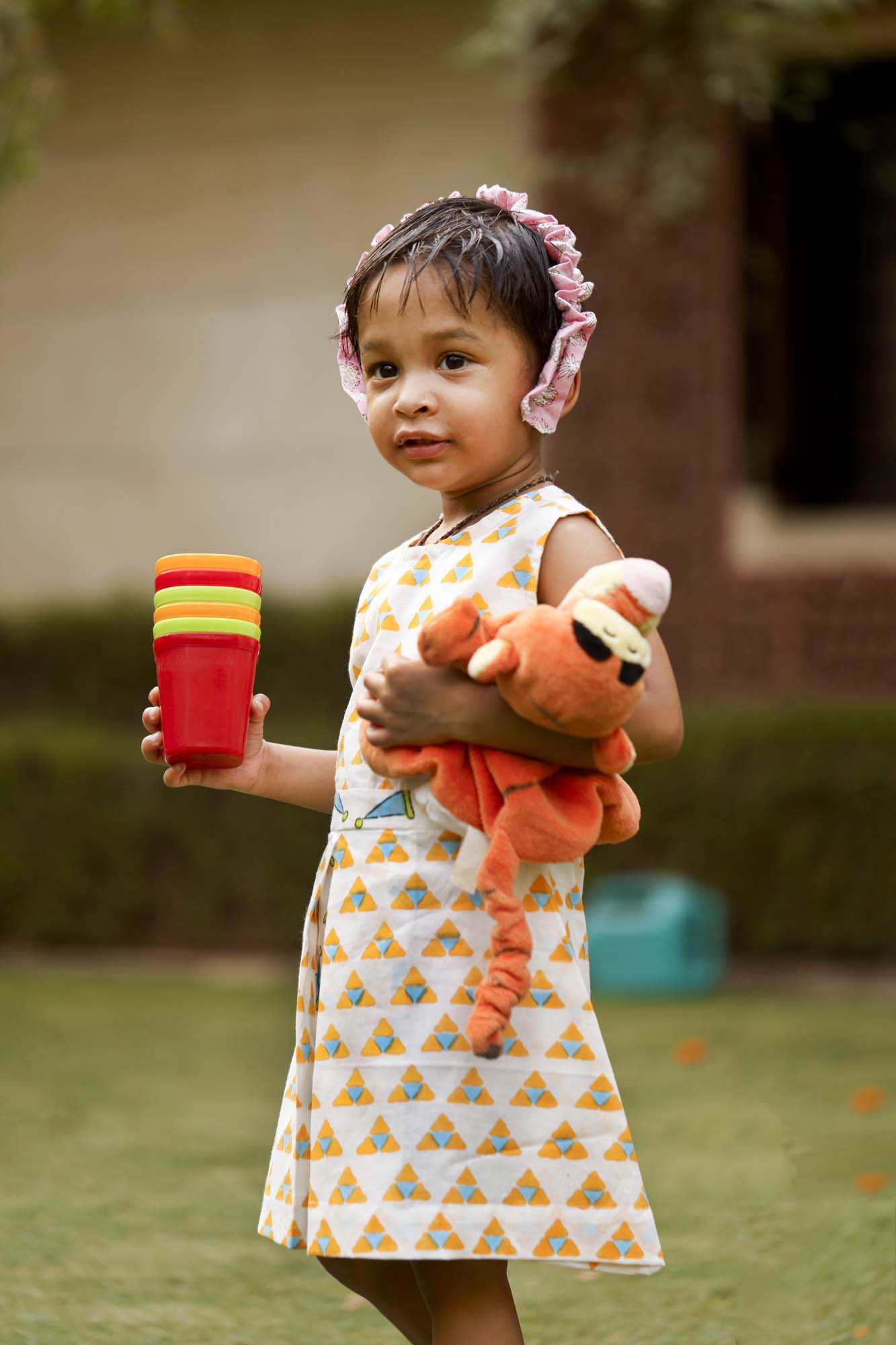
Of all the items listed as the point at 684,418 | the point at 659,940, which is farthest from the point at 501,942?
the point at 684,418

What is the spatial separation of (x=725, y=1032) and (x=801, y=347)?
327 cm

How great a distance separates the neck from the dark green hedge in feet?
15.2

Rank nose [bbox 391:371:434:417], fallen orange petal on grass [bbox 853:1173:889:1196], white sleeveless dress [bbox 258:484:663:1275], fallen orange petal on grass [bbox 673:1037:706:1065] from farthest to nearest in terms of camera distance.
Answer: fallen orange petal on grass [bbox 673:1037:706:1065] < fallen orange petal on grass [bbox 853:1173:889:1196] < nose [bbox 391:371:434:417] < white sleeveless dress [bbox 258:484:663:1275]

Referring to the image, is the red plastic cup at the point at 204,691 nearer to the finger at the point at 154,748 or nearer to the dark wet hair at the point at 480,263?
the finger at the point at 154,748

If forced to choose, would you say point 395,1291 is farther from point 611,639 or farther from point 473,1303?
point 611,639

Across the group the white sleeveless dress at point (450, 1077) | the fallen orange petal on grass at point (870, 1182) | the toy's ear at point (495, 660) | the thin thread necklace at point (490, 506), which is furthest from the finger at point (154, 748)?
the fallen orange petal on grass at point (870, 1182)

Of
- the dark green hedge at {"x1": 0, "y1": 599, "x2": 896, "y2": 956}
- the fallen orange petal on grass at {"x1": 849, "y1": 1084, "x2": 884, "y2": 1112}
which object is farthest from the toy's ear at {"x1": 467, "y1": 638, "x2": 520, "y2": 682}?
the dark green hedge at {"x1": 0, "y1": 599, "x2": 896, "y2": 956}

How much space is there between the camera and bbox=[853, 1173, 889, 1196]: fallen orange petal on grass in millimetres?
3637

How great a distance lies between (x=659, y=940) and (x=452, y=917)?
180 inches

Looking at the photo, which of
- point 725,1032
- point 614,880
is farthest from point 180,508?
point 725,1032

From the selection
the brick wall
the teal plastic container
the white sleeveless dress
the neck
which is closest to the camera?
the white sleeveless dress

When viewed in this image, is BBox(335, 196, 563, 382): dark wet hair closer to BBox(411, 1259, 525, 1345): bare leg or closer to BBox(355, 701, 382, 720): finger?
BBox(355, 701, 382, 720): finger

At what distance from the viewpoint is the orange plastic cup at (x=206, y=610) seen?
2.09m

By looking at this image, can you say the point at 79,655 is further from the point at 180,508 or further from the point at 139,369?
the point at 139,369
